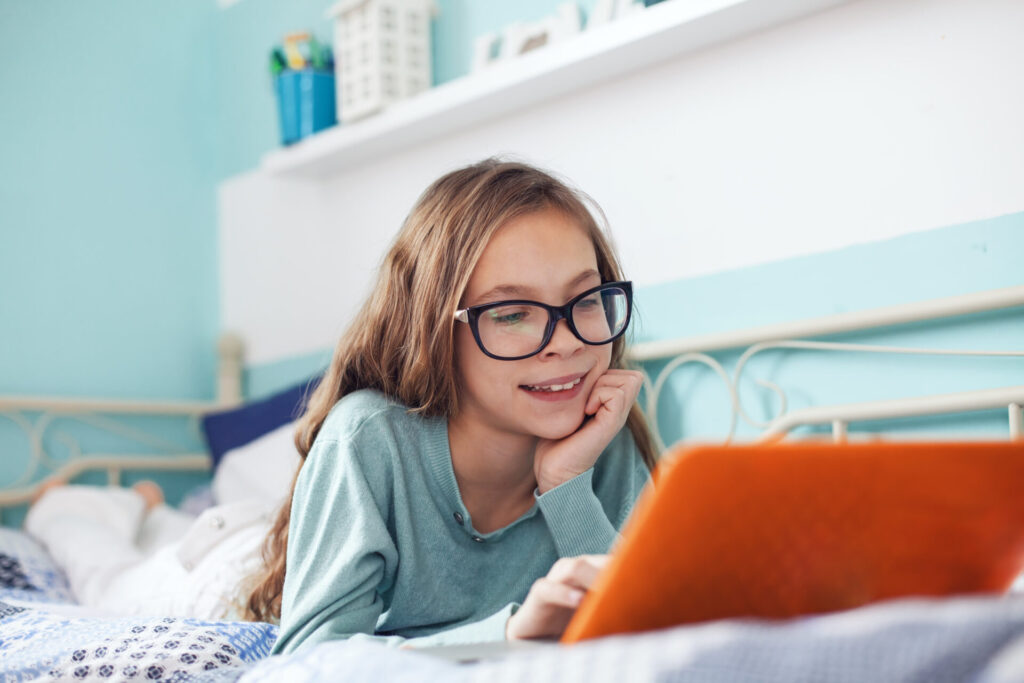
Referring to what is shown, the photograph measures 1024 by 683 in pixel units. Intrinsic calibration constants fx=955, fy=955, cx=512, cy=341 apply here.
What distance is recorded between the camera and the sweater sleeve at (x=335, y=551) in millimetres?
855

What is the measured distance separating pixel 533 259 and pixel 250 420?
4.20 ft

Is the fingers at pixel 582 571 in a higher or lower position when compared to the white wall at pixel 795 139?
lower

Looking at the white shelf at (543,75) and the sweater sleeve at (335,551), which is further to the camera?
the white shelf at (543,75)

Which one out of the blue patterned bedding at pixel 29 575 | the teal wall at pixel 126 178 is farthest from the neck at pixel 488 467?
the teal wall at pixel 126 178

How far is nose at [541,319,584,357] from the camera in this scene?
0.99 m

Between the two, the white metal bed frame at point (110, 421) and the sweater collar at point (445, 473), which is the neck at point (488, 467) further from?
the white metal bed frame at point (110, 421)

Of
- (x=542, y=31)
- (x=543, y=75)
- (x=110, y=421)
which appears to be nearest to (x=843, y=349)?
(x=543, y=75)

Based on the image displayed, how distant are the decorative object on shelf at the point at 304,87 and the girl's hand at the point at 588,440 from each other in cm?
124

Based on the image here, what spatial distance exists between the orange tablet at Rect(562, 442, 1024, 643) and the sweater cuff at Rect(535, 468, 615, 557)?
0.50 m

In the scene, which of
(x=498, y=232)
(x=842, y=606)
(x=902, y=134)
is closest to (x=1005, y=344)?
(x=902, y=134)

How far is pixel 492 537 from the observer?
3.54ft

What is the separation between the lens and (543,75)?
1.65 m

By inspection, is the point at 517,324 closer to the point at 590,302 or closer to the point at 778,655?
the point at 590,302

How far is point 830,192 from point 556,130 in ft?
1.87
